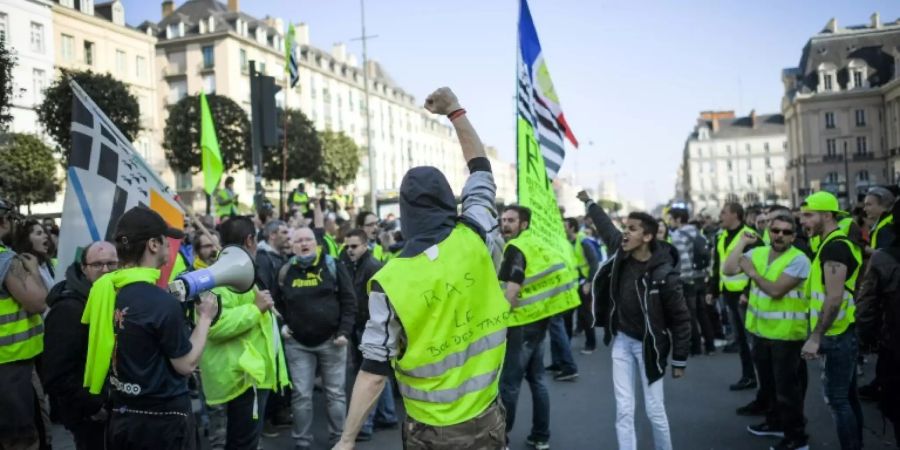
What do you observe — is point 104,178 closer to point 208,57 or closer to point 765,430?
point 765,430

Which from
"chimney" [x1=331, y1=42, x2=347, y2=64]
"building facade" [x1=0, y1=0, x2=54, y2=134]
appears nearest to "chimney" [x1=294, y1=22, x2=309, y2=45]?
"chimney" [x1=331, y1=42, x2=347, y2=64]

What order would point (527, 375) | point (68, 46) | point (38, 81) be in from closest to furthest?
point (527, 375) → point (38, 81) → point (68, 46)

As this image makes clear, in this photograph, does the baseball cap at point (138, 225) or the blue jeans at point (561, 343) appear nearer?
the baseball cap at point (138, 225)

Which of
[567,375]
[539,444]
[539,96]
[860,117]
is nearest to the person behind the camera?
[539,444]

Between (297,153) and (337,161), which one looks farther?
(337,161)

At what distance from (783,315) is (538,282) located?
80.0 inches

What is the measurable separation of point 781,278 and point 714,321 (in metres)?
5.60

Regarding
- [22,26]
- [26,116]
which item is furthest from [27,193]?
[26,116]

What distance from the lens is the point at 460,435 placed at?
2.85m

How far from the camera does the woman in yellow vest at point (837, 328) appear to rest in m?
4.84

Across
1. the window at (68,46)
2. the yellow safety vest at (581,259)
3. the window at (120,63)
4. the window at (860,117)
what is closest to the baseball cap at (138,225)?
the yellow safety vest at (581,259)

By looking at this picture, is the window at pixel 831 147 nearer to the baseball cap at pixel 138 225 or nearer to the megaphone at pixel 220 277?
the megaphone at pixel 220 277

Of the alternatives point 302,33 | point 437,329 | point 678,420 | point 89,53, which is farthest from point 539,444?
point 302,33

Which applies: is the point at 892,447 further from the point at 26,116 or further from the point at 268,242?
the point at 26,116
